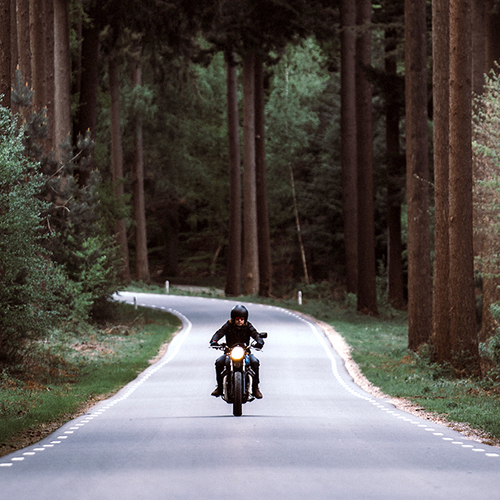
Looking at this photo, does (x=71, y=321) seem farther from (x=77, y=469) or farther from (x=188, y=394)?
(x=77, y=469)

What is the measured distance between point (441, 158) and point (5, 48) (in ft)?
36.6

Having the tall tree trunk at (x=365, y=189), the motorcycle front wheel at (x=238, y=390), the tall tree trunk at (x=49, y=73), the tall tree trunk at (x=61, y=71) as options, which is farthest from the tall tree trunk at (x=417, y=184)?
the tall tree trunk at (x=365, y=189)

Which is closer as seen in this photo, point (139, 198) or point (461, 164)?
point (461, 164)

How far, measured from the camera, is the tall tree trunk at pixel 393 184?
4478 cm

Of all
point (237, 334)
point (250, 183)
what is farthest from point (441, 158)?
point (250, 183)

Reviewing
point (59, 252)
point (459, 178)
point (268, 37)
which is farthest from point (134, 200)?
point (459, 178)

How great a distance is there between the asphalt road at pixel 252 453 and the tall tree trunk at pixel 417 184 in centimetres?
796

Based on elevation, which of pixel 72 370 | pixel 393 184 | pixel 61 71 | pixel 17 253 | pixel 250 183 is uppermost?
pixel 61 71

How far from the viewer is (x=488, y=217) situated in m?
26.6

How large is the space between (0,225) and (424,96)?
14.2 meters

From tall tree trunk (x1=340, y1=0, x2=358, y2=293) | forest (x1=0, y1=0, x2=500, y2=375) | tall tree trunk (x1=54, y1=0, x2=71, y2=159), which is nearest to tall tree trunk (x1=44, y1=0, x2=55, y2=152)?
forest (x1=0, y1=0, x2=500, y2=375)

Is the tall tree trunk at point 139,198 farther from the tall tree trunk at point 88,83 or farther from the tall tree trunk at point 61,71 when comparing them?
the tall tree trunk at point 61,71

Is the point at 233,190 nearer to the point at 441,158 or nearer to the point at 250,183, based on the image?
the point at 250,183

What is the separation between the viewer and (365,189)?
143 ft
